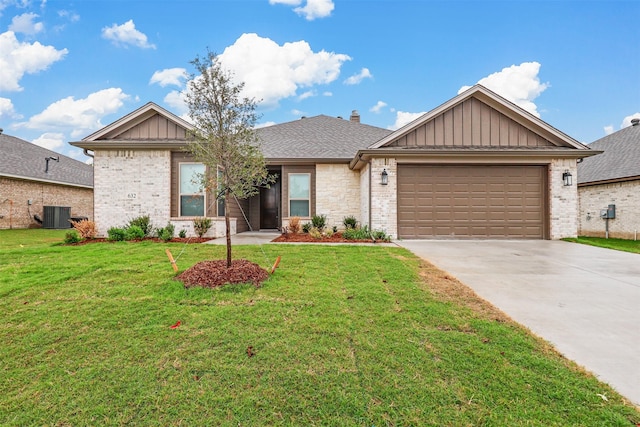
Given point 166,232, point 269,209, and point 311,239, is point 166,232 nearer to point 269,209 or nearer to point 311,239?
point 311,239

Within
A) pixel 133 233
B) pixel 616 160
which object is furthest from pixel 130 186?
pixel 616 160

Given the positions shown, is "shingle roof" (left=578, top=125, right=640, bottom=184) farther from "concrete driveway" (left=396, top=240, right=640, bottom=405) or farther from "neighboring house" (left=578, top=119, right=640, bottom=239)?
"concrete driveway" (left=396, top=240, right=640, bottom=405)

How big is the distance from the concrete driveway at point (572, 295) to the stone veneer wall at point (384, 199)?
2164mm

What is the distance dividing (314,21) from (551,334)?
54.0 ft

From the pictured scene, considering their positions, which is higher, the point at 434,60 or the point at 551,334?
the point at 434,60

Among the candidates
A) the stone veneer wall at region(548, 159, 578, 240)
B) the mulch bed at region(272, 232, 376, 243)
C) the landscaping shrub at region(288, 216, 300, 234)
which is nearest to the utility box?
the landscaping shrub at region(288, 216, 300, 234)

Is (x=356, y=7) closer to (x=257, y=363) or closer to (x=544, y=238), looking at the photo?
(x=544, y=238)

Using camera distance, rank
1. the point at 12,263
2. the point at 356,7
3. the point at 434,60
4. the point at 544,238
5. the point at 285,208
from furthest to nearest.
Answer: the point at 434,60 → the point at 356,7 → the point at 285,208 → the point at 544,238 → the point at 12,263

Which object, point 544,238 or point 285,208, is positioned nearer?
point 544,238

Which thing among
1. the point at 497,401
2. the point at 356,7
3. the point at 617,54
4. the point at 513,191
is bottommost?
the point at 497,401

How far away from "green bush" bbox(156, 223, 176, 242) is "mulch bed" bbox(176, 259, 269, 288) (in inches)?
208

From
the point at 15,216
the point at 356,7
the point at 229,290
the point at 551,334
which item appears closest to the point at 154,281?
the point at 229,290

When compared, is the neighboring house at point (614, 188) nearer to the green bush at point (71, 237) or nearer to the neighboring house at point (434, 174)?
the neighboring house at point (434, 174)

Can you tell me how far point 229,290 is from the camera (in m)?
4.05
